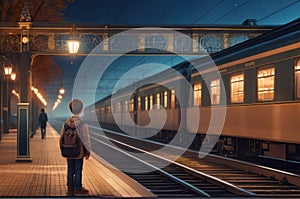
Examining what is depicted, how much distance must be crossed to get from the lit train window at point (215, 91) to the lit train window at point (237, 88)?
45.3 inches

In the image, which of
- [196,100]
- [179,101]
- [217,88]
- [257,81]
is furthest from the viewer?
[179,101]

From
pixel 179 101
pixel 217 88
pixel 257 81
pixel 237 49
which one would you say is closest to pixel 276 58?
pixel 257 81

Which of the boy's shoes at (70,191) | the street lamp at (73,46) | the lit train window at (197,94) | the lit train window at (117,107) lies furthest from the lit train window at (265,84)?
the lit train window at (117,107)

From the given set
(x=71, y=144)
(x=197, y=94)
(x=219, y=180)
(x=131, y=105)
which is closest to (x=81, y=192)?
(x=71, y=144)

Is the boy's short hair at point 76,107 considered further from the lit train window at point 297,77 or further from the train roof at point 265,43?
the train roof at point 265,43

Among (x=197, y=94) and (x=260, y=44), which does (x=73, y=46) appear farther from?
(x=197, y=94)

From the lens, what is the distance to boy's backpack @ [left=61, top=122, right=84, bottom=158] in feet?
33.6

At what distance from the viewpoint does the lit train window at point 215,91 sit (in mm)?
19547

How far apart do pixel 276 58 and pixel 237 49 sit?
10.7ft

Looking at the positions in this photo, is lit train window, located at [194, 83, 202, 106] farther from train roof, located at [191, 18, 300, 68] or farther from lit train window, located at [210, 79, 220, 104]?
train roof, located at [191, 18, 300, 68]

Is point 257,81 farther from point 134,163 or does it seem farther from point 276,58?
point 134,163

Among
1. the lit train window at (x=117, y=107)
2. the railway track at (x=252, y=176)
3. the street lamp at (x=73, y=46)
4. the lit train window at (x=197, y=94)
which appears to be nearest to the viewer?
the railway track at (x=252, y=176)

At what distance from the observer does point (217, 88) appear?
19609 mm

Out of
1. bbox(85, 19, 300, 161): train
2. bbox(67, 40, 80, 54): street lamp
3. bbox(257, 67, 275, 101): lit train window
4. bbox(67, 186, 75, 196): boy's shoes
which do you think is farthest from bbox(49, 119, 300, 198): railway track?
bbox(67, 40, 80, 54): street lamp
